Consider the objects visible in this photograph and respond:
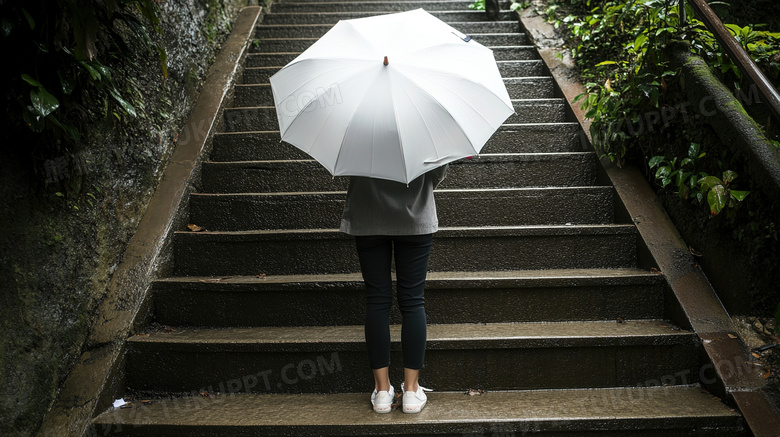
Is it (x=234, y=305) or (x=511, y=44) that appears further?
(x=511, y=44)

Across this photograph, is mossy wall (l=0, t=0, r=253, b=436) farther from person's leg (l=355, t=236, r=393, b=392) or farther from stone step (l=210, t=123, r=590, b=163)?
person's leg (l=355, t=236, r=393, b=392)

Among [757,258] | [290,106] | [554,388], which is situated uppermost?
[290,106]

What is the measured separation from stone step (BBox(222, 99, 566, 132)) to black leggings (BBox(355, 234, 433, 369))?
206cm

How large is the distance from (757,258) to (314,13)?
430cm

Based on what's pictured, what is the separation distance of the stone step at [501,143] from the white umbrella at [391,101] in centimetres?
171

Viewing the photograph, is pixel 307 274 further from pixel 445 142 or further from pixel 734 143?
pixel 734 143

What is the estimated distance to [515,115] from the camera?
4070mm

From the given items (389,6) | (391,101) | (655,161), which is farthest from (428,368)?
(389,6)

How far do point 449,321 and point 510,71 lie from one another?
2.42 m

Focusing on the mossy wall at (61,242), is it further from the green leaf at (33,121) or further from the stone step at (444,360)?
the stone step at (444,360)

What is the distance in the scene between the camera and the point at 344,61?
6.68 ft

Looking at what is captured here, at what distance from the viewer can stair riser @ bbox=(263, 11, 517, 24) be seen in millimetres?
5348

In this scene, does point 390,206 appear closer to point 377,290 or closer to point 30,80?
point 377,290

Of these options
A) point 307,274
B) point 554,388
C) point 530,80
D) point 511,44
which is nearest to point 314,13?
point 511,44
